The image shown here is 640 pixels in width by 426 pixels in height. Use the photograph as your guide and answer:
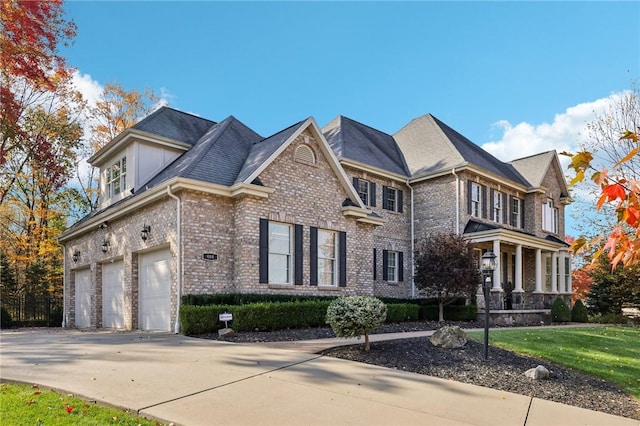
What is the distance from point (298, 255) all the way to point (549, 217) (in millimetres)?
19501

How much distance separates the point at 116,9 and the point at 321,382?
13.5 m

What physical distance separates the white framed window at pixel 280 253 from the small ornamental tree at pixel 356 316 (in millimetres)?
5557

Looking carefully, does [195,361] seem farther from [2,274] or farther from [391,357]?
[2,274]

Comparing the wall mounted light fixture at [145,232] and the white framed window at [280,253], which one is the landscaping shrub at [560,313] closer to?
the white framed window at [280,253]

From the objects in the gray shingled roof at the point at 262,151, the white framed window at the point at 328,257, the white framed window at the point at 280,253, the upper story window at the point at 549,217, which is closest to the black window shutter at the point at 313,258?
the white framed window at the point at 328,257

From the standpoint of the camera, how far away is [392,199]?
24047 millimetres

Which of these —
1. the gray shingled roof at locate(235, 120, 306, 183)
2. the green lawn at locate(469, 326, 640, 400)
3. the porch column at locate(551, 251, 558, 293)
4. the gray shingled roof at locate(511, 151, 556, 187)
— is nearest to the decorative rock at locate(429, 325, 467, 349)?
the green lawn at locate(469, 326, 640, 400)

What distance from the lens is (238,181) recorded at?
1457 cm

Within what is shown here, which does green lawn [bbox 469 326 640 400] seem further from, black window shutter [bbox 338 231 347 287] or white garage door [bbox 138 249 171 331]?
white garage door [bbox 138 249 171 331]

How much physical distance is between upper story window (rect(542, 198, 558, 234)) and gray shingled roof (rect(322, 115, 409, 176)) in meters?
9.29

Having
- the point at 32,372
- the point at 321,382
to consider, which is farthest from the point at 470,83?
the point at 32,372

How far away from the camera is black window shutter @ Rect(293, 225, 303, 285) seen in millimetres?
15414

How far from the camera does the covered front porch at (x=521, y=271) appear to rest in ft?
71.7

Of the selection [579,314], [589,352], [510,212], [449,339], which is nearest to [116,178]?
[449,339]
